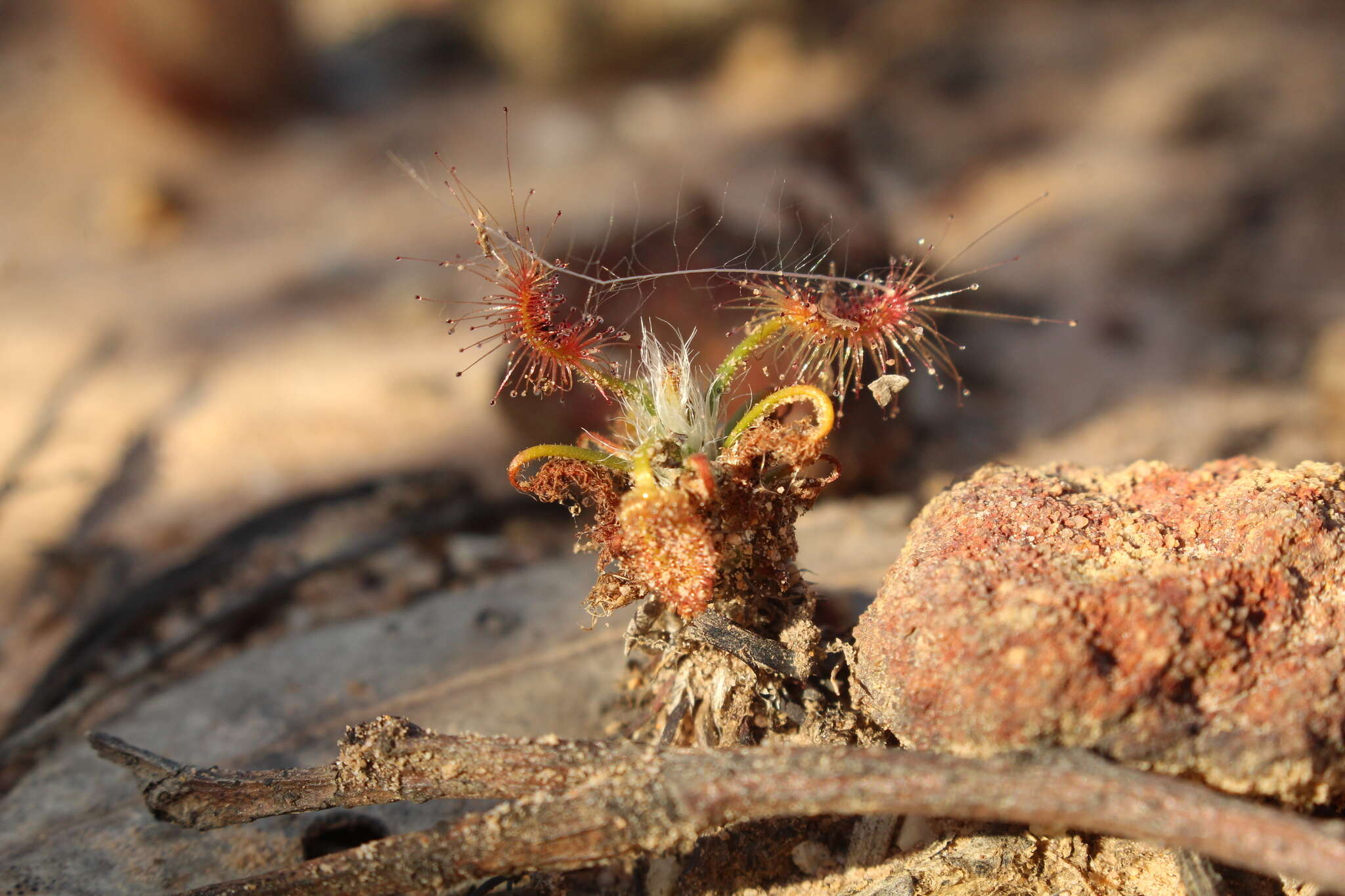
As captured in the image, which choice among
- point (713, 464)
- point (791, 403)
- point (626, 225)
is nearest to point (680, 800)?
point (713, 464)

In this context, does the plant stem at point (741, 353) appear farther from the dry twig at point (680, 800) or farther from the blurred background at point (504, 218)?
the dry twig at point (680, 800)

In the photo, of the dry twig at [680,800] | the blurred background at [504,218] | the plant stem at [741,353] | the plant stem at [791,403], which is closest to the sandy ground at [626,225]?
the blurred background at [504,218]

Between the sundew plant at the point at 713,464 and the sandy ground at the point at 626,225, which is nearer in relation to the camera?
the sundew plant at the point at 713,464

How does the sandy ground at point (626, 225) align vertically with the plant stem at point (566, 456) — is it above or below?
above

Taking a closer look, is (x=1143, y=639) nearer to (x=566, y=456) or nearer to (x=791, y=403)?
(x=791, y=403)

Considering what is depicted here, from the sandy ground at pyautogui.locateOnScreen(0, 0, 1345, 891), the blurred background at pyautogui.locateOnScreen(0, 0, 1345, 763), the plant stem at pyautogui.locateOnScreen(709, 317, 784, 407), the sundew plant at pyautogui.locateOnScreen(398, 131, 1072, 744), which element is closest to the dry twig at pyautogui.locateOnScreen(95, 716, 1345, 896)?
the sundew plant at pyautogui.locateOnScreen(398, 131, 1072, 744)

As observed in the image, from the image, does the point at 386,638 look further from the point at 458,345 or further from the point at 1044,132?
the point at 1044,132

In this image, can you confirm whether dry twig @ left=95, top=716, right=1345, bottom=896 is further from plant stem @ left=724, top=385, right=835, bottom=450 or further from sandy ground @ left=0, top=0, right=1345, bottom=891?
sandy ground @ left=0, top=0, right=1345, bottom=891
